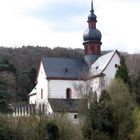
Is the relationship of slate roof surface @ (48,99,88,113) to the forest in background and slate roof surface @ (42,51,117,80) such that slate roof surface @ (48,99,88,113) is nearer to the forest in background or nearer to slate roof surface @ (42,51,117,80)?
slate roof surface @ (42,51,117,80)

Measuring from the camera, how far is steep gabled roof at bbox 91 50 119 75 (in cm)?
6444

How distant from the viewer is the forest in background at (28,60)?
86688 millimetres

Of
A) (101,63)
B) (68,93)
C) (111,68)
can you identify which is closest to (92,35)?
(101,63)

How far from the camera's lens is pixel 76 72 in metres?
67.4

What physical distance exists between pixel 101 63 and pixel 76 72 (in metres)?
3.38

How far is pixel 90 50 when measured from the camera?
69375 mm

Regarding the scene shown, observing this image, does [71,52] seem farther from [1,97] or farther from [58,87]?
[1,97]

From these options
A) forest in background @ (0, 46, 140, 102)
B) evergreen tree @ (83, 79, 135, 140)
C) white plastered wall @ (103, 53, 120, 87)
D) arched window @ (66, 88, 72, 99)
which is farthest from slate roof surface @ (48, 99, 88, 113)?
evergreen tree @ (83, 79, 135, 140)

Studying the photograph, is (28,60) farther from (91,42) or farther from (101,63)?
(101,63)

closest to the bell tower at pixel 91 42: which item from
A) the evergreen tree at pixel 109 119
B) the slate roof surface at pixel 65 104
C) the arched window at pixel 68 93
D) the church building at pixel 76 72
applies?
the church building at pixel 76 72

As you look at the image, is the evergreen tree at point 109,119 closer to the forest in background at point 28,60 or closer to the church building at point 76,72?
the church building at point 76,72

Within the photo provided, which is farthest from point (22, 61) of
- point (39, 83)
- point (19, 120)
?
point (19, 120)

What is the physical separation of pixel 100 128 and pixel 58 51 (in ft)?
269

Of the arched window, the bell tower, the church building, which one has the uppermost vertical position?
the bell tower
